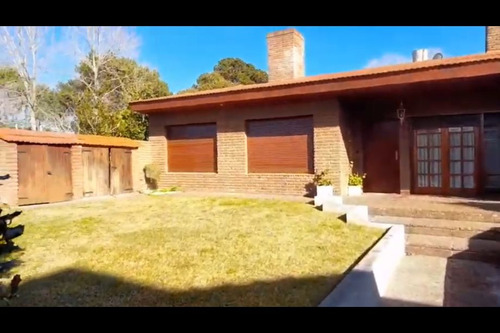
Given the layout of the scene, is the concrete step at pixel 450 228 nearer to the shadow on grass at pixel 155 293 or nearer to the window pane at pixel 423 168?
the window pane at pixel 423 168

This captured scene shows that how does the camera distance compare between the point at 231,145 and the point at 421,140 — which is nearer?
the point at 421,140

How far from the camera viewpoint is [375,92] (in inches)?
368

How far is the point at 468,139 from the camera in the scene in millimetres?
9062

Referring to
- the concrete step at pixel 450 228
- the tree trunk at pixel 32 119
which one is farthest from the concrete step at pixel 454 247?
the tree trunk at pixel 32 119

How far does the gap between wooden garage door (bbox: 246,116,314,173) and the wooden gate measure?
5.68 meters

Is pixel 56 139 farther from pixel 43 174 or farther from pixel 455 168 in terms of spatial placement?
pixel 455 168

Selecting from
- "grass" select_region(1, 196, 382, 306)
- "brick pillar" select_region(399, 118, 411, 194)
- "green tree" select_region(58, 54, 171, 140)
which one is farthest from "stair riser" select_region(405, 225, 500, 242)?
"green tree" select_region(58, 54, 171, 140)

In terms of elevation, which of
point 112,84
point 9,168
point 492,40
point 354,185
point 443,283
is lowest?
point 443,283

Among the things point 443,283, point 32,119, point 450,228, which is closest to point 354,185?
point 450,228

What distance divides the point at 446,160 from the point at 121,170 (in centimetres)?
1039

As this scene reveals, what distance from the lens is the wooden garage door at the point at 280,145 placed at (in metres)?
10.5

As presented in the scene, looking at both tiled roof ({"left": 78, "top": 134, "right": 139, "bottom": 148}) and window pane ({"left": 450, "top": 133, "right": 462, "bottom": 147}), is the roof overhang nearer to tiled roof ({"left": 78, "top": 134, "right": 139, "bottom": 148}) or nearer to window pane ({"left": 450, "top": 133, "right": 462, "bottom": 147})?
tiled roof ({"left": 78, "top": 134, "right": 139, "bottom": 148})

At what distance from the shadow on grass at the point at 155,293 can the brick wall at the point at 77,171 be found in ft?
25.0

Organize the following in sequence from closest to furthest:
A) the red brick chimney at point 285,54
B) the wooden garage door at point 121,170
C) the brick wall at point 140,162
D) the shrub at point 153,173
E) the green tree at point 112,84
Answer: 1. the wooden garage door at point 121,170
2. the shrub at point 153,173
3. the brick wall at point 140,162
4. the red brick chimney at point 285,54
5. the green tree at point 112,84
